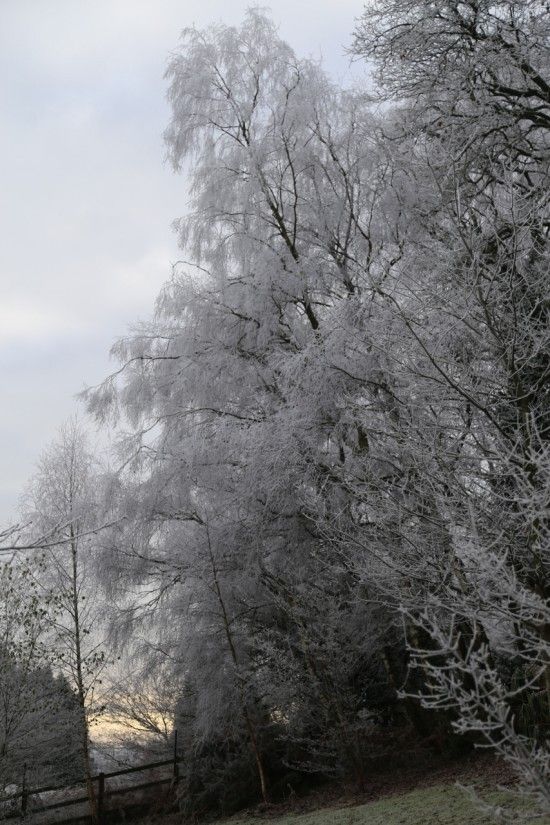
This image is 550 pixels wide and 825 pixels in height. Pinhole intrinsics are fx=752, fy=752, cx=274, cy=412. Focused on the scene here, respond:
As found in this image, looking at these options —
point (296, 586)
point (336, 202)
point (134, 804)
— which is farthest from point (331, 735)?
point (336, 202)

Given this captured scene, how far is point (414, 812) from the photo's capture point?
748cm

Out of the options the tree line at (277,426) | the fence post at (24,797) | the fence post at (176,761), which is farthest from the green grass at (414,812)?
the fence post at (24,797)

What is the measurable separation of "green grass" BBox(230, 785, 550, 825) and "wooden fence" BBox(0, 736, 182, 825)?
509 centimetres

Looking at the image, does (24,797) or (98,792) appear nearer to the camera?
(24,797)

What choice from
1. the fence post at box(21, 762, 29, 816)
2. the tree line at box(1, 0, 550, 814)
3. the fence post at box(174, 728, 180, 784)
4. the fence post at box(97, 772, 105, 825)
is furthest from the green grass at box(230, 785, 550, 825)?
the fence post at box(21, 762, 29, 816)

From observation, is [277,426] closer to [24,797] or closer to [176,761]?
[176,761]

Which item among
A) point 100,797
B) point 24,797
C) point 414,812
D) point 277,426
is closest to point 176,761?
point 100,797

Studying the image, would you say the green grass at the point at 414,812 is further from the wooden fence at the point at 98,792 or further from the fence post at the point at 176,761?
the wooden fence at the point at 98,792

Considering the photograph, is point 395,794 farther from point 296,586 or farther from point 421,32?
point 421,32

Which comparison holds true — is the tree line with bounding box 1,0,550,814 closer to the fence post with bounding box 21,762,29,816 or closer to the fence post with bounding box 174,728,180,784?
the fence post with bounding box 174,728,180,784

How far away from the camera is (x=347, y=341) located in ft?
27.7

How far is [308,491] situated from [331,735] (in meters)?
3.38

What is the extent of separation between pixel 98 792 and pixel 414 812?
870 centimetres

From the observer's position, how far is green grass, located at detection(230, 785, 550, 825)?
676cm
